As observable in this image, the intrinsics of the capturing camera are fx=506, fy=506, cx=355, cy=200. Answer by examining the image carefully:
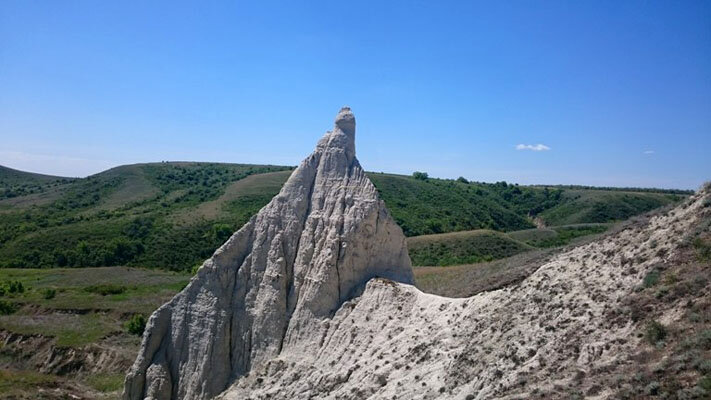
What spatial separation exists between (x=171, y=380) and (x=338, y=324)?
7447 mm

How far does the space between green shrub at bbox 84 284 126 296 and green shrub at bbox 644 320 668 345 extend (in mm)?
51084

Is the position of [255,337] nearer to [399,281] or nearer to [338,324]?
[338,324]

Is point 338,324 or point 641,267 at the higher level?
point 641,267

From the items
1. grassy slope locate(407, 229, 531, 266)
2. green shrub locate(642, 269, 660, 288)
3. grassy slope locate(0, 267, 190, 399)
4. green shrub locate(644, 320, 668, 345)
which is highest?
green shrub locate(642, 269, 660, 288)

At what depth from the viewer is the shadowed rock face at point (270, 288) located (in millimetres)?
20297

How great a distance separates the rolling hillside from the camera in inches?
3009

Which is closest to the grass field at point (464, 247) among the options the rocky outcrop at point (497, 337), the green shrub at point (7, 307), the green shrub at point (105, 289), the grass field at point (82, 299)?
the grass field at point (82, 299)

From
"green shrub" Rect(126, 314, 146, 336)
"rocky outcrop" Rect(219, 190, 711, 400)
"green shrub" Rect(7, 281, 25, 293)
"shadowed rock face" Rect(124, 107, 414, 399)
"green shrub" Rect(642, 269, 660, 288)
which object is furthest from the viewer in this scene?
"green shrub" Rect(7, 281, 25, 293)

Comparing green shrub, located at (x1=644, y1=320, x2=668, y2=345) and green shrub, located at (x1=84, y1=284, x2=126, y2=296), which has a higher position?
green shrub, located at (x1=644, y1=320, x2=668, y2=345)

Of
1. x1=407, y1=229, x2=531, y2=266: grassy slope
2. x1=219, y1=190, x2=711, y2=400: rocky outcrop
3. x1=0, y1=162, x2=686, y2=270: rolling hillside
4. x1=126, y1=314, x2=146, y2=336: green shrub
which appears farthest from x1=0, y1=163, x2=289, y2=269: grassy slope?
x1=219, y1=190, x2=711, y2=400: rocky outcrop

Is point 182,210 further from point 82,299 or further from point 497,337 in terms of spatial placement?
point 497,337

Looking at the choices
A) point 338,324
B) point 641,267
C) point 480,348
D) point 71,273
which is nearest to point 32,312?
point 71,273

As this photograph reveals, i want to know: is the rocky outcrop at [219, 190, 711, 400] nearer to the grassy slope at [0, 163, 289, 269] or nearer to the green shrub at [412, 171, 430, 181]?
the grassy slope at [0, 163, 289, 269]

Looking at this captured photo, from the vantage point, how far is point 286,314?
20625 millimetres
